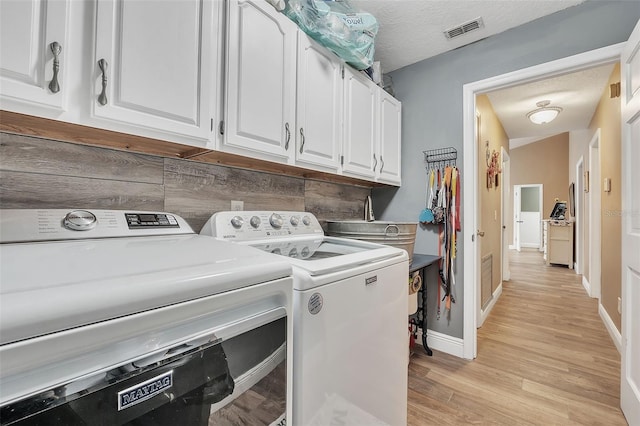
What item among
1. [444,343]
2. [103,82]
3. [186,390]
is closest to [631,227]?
[444,343]

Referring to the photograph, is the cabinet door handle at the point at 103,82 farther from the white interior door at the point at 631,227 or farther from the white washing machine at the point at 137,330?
the white interior door at the point at 631,227

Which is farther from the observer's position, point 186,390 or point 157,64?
point 157,64

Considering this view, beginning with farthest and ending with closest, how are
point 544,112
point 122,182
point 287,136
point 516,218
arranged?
point 516,218 → point 544,112 → point 287,136 → point 122,182

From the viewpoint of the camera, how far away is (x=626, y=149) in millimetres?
1591

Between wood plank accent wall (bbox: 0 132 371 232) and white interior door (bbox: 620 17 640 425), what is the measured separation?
6.05ft

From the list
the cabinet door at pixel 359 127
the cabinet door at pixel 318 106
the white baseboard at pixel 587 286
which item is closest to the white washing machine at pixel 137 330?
the cabinet door at pixel 318 106

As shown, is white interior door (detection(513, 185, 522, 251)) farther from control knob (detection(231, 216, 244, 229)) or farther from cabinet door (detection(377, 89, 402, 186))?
control knob (detection(231, 216, 244, 229))

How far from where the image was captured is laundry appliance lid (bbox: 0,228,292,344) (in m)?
0.45

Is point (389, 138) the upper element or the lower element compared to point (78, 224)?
upper

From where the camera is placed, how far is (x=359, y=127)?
2033 mm

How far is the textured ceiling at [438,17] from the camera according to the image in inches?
71.4

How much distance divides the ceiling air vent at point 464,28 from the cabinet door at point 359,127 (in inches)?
24.8

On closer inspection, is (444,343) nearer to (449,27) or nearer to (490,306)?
(490,306)

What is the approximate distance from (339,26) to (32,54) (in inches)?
55.7
